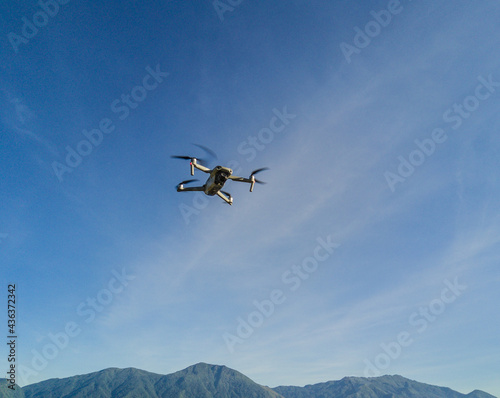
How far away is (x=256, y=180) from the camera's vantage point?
133 ft

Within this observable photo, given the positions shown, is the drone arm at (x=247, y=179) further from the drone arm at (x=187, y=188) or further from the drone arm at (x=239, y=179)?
the drone arm at (x=187, y=188)

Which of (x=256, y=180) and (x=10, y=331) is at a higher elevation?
(x=256, y=180)

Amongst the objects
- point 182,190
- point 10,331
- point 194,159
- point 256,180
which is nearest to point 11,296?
point 10,331

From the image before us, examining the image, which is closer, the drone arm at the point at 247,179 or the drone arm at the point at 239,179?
the drone arm at the point at 239,179

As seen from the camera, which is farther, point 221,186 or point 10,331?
point 10,331

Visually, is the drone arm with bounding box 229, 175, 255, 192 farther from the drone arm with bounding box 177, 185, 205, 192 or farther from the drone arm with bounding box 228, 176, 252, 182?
the drone arm with bounding box 177, 185, 205, 192

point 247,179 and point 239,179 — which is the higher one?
point 247,179

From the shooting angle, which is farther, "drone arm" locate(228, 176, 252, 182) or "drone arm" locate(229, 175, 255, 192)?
"drone arm" locate(229, 175, 255, 192)

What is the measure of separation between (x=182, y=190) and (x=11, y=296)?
139 ft

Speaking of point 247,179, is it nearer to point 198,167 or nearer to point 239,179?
point 239,179

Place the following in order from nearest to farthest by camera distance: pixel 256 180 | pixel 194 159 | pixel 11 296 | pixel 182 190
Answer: pixel 194 159, pixel 182 190, pixel 256 180, pixel 11 296

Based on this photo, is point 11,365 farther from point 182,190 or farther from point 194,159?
point 194,159

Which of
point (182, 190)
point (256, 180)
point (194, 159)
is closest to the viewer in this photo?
point (194, 159)

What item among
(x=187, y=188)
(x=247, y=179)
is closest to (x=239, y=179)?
(x=247, y=179)
